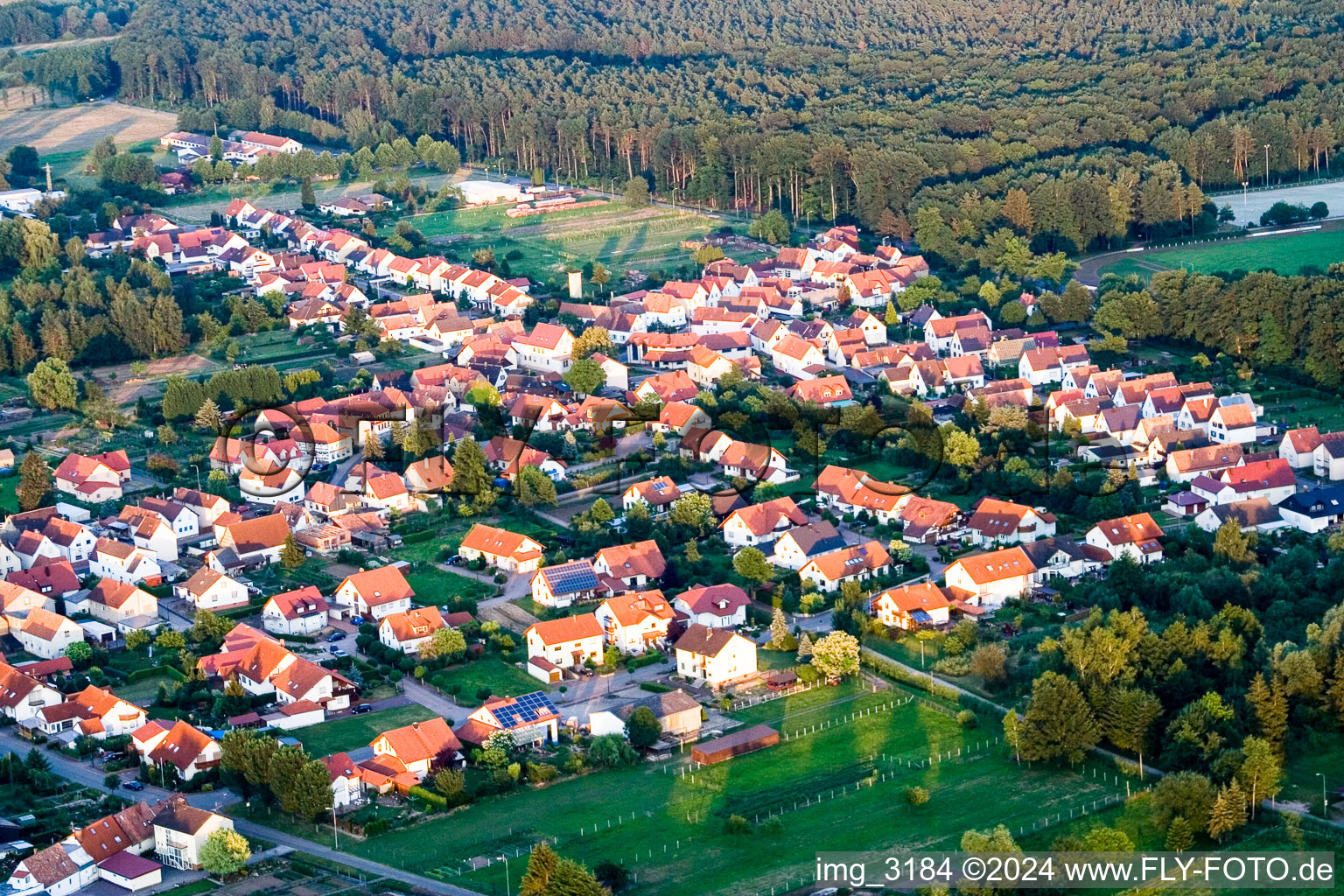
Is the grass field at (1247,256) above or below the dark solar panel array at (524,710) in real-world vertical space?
above

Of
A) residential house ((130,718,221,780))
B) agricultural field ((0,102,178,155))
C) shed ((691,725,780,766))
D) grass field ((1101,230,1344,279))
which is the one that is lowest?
shed ((691,725,780,766))

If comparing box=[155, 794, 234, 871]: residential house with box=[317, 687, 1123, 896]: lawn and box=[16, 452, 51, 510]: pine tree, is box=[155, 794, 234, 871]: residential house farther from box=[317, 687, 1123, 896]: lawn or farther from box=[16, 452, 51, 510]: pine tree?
box=[16, 452, 51, 510]: pine tree

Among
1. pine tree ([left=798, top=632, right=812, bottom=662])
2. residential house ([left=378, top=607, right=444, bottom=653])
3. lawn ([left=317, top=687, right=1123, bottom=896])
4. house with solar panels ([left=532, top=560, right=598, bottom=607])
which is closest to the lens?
lawn ([left=317, top=687, right=1123, bottom=896])

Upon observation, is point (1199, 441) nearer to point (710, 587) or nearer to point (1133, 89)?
point (710, 587)

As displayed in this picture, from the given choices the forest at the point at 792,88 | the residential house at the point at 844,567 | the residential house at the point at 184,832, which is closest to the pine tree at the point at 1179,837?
the residential house at the point at 844,567

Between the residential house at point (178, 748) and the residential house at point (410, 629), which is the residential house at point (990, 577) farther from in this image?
the residential house at point (178, 748)

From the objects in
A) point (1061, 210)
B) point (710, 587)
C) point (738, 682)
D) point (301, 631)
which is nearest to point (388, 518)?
point (301, 631)

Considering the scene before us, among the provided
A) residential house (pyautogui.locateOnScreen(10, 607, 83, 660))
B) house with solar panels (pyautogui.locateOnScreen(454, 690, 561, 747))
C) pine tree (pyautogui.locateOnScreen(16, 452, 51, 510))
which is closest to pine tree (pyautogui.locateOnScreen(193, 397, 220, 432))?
pine tree (pyautogui.locateOnScreen(16, 452, 51, 510))
